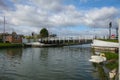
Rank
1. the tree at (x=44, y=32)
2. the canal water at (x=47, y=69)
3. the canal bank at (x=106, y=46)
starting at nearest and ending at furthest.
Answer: the canal water at (x=47, y=69), the canal bank at (x=106, y=46), the tree at (x=44, y=32)

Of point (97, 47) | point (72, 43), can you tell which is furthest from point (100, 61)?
point (72, 43)

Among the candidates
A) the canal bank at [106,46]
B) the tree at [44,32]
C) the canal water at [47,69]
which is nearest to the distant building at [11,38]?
the tree at [44,32]

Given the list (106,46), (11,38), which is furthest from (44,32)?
(106,46)

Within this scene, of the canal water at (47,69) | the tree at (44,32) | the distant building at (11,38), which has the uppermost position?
the tree at (44,32)

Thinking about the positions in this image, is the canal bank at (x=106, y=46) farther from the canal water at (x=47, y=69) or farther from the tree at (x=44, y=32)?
the tree at (x=44, y=32)

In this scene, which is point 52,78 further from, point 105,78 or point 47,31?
point 47,31

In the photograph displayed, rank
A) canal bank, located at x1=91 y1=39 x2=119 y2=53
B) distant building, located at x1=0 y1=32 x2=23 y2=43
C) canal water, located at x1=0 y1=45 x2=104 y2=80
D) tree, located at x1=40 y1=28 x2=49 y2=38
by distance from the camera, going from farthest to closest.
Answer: tree, located at x1=40 y1=28 x2=49 y2=38 < distant building, located at x1=0 y1=32 x2=23 y2=43 < canal bank, located at x1=91 y1=39 x2=119 y2=53 < canal water, located at x1=0 y1=45 x2=104 y2=80

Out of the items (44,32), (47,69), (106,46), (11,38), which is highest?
(44,32)

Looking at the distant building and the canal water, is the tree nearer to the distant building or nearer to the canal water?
the distant building

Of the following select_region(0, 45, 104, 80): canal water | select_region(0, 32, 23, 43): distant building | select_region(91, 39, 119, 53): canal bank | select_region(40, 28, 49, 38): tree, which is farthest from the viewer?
select_region(40, 28, 49, 38): tree

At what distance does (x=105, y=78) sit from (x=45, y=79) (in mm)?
6386

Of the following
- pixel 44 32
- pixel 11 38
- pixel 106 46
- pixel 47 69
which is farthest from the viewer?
pixel 44 32

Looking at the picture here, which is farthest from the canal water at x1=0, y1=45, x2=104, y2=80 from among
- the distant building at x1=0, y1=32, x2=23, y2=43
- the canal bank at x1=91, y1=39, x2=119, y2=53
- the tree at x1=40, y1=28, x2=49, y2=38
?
the tree at x1=40, y1=28, x2=49, y2=38

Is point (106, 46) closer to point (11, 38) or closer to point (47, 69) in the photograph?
point (47, 69)
